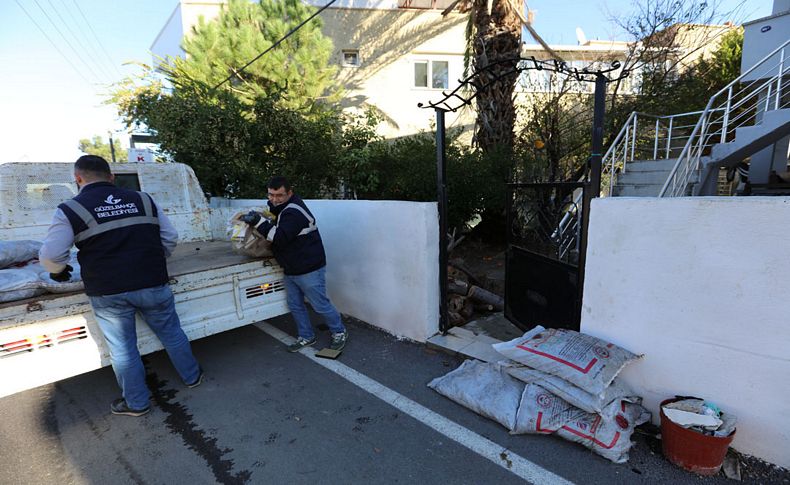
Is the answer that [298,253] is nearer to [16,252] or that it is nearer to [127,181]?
[16,252]

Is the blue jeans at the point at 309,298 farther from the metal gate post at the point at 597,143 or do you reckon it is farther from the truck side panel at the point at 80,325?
the metal gate post at the point at 597,143

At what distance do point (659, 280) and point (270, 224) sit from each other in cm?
307

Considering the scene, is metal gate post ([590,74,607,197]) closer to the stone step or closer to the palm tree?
the palm tree

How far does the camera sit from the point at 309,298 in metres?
3.84

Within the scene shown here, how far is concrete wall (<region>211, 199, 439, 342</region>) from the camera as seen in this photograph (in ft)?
12.4

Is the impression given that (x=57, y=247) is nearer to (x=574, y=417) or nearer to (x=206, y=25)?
(x=574, y=417)

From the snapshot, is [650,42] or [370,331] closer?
[370,331]

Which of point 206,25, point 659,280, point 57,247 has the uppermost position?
point 206,25

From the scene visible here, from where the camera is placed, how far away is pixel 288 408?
3000mm

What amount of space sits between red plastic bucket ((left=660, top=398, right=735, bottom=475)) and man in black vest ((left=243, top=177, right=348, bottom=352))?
275cm

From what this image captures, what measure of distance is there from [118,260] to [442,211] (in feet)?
8.84

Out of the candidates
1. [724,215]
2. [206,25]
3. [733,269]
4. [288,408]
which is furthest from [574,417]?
[206,25]

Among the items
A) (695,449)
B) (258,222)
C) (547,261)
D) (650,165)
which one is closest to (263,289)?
(258,222)

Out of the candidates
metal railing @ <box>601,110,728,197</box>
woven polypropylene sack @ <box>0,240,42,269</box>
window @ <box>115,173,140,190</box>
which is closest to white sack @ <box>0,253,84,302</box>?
woven polypropylene sack @ <box>0,240,42,269</box>
